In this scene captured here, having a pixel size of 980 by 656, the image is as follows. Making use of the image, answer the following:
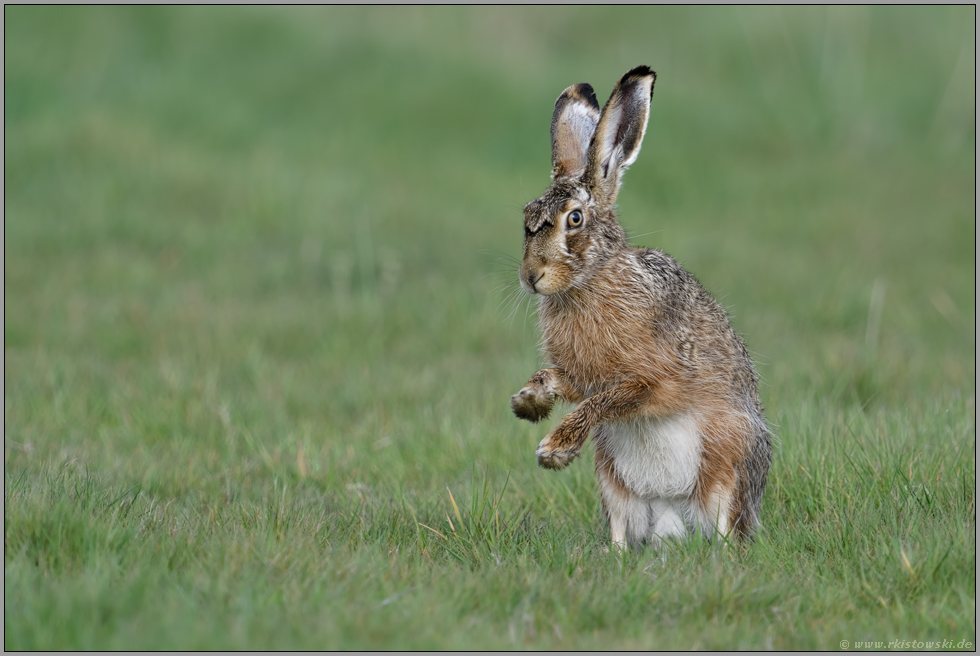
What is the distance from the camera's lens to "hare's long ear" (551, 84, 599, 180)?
181 inches

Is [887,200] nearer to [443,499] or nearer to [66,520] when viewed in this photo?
[443,499]

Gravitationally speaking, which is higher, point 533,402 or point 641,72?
point 641,72

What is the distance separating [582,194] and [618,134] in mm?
330

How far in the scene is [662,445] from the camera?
14.5 feet

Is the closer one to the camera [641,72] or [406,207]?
[641,72]

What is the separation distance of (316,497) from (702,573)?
2001 millimetres

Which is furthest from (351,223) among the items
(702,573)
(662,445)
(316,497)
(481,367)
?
(702,573)

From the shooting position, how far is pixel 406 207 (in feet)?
34.1

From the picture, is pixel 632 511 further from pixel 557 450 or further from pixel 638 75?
pixel 638 75

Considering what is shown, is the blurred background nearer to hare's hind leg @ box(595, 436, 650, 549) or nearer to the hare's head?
the hare's head

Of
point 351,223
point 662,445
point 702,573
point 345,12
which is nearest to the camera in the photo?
point 702,573

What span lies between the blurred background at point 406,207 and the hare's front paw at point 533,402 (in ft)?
1.94

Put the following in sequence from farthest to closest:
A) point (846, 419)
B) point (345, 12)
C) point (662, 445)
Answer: point (345, 12) → point (846, 419) → point (662, 445)

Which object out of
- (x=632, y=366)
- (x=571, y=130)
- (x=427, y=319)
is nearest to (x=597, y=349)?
(x=632, y=366)
